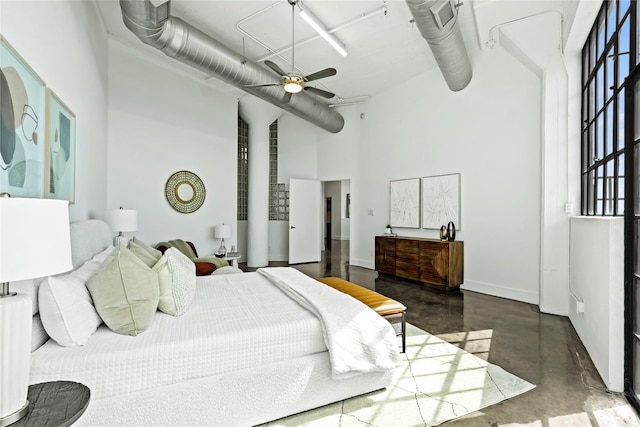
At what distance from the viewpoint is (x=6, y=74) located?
1581 millimetres

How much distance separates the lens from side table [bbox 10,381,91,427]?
104 centimetres

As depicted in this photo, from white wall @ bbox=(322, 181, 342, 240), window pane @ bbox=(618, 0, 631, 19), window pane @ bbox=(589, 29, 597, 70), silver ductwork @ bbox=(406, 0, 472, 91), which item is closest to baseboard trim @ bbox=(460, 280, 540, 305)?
window pane @ bbox=(589, 29, 597, 70)

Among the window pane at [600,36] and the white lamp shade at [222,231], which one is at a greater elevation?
the window pane at [600,36]

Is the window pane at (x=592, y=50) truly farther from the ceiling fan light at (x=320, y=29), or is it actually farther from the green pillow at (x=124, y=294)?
the green pillow at (x=124, y=294)

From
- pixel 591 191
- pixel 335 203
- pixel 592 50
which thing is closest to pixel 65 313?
pixel 591 191

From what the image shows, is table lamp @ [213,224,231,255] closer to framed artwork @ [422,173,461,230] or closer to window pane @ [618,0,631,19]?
framed artwork @ [422,173,461,230]

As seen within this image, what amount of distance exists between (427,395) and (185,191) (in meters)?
4.72

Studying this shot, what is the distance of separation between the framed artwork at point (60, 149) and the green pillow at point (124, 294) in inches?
31.5

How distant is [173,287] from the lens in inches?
83.3

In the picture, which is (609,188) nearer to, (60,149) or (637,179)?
(637,179)

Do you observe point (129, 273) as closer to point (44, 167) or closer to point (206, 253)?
point (44, 167)

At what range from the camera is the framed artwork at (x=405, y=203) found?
5.98m

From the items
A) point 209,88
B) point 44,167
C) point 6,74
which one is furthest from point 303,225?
point 6,74

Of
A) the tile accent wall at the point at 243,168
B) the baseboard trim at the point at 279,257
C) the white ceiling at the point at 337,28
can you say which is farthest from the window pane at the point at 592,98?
the baseboard trim at the point at 279,257
